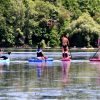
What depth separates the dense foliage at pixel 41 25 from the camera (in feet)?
365

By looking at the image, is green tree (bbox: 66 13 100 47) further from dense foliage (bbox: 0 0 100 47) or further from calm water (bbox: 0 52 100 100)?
calm water (bbox: 0 52 100 100)

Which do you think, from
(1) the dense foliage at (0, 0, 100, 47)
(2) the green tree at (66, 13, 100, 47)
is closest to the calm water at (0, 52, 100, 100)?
(2) the green tree at (66, 13, 100, 47)

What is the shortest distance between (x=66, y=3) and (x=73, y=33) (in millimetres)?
24923

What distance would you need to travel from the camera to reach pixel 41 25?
4688 inches

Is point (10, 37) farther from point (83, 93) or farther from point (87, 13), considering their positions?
point (83, 93)

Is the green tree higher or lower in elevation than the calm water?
higher

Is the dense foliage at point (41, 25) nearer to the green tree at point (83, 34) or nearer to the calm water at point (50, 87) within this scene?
the green tree at point (83, 34)

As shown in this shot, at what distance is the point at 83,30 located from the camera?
364 feet

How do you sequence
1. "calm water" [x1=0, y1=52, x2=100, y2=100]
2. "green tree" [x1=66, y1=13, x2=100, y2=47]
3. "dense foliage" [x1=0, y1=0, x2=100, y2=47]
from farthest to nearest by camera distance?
"dense foliage" [x1=0, y1=0, x2=100, y2=47] → "green tree" [x1=66, y1=13, x2=100, y2=47] → "calm water" [x1=0, y1=52, x2=100, y2=100]

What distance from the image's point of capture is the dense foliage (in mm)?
111125

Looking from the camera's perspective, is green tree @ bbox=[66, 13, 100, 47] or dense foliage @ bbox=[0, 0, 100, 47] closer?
green tree @ bbox=[66, 13, 100, 47]

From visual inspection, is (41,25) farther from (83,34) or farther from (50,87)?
(50,87)

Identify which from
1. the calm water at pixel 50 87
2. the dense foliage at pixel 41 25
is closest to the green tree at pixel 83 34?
the dense foliage at pixel 41 25

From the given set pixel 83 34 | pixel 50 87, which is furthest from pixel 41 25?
pixel 50 87
